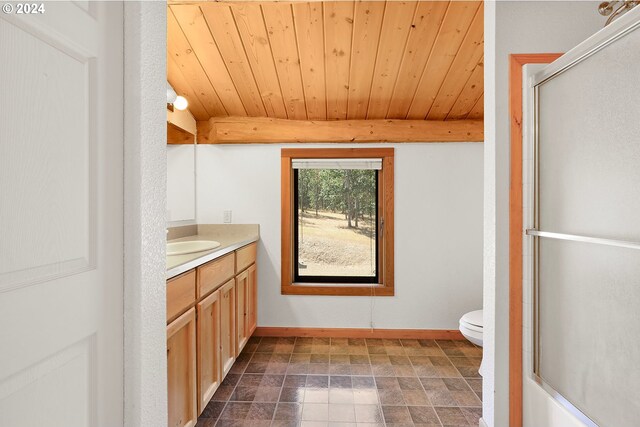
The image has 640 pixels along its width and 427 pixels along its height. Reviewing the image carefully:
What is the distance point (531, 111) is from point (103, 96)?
5.13ft

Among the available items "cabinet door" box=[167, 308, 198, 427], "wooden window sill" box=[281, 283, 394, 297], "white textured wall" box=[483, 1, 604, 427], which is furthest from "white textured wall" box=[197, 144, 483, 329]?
"white textured wall" box=[483, 1, 604, 427]

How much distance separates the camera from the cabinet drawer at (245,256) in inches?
104

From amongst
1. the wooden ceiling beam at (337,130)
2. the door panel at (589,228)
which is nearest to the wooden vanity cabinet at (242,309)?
the wooden ceiling beam at (337,130)

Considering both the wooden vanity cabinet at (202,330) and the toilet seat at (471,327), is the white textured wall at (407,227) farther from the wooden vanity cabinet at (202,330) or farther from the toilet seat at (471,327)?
the toilet seat at (471,327)

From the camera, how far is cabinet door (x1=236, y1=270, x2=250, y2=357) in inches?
103

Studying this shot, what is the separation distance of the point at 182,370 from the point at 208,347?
35 centimetres

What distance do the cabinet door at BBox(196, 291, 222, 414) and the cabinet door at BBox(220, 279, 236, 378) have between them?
80 mm

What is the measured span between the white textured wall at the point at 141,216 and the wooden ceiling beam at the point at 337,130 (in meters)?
2.08

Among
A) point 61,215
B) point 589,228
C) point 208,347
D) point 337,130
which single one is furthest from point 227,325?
point 589,228

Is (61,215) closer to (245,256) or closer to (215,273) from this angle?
(215,273)

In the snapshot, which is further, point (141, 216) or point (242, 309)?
point (242, 309)

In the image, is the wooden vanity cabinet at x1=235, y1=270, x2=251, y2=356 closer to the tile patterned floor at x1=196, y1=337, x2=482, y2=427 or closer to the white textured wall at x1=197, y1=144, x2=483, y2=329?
the tile patterned floor at x1=196, y1=337, x2=482, y2=427

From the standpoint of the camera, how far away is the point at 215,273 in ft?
6.93

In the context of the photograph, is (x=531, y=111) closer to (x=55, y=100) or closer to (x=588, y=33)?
(x=588, y=33)
